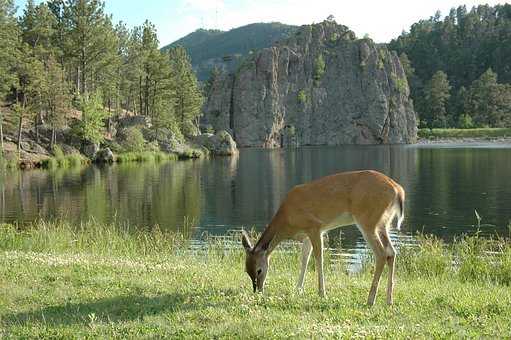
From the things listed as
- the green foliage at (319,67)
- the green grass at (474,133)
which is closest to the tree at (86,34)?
the green foliage at (319,67)

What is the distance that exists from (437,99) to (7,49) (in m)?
140

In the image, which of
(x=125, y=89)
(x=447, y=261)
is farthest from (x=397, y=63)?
(x=447, y=261)

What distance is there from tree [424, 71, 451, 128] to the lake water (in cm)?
11310

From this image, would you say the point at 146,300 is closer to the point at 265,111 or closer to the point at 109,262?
the point at 109,262

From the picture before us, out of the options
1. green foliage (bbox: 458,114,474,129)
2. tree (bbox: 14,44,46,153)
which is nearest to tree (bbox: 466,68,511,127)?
green foliage (bbox: 458,114,474,129)

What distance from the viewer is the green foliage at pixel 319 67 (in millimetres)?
166250

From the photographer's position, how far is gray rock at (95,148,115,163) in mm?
73938

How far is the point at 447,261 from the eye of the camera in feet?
52.5

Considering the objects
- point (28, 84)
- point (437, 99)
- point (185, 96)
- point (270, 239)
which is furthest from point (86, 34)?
point (437, 99)

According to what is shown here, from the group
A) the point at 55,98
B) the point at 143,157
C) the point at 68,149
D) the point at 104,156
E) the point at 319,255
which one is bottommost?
the point at 319,255

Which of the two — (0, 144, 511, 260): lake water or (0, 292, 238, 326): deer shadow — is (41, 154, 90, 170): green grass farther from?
(0, 292, 238, 326): deer shadow

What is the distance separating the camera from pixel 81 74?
8825cm

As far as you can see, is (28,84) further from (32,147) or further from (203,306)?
(203,306)

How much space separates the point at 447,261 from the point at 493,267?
1.48 m
